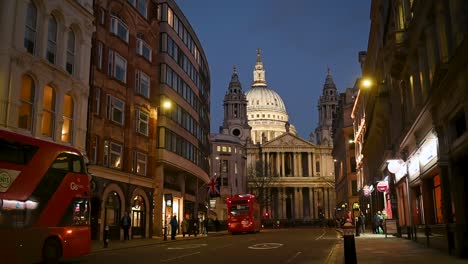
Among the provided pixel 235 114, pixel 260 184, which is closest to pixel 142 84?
pixel 260 184

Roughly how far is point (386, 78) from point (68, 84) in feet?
70.4

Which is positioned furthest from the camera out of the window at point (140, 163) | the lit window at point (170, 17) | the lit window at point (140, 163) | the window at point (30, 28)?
the lit window at point (170, 17)

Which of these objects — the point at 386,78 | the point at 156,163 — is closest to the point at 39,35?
the point at 156,163

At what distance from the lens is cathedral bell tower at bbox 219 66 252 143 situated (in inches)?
6816

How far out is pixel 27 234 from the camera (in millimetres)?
16000

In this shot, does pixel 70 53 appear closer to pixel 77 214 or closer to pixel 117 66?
pixel 117 66

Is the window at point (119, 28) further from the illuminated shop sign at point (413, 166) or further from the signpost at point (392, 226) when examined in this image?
the signpost at point (392, 226)

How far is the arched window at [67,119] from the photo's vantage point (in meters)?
30.0

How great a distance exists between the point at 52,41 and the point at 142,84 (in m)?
14.3

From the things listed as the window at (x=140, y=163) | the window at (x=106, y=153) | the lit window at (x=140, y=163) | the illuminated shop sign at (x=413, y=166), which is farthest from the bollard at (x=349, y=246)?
the lit window at (x=140, y=163)

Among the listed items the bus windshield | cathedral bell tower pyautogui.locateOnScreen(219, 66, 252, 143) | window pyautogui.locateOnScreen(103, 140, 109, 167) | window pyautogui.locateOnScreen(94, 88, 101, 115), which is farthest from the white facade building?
cathedral bell tower pyautogui.locateOnScreen(219, 66, 252, 143)

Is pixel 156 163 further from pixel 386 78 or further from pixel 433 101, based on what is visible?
pixel 433 101

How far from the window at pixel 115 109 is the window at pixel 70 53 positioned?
20.6 feet

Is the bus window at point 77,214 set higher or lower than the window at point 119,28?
lower
